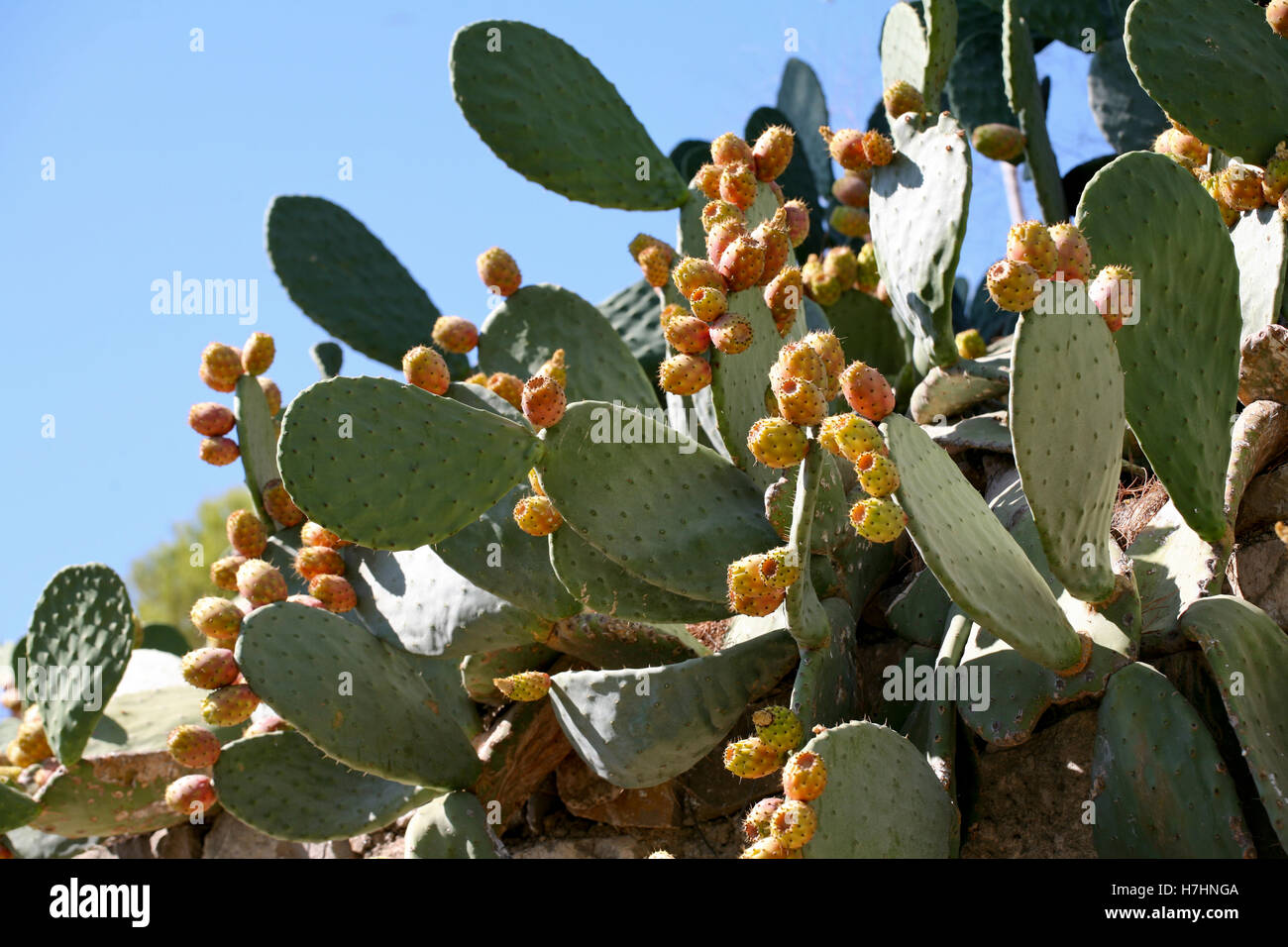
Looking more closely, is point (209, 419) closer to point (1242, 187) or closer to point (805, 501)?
point (805, 501)

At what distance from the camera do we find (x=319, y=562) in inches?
103

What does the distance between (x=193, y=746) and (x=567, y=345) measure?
101 centimetres

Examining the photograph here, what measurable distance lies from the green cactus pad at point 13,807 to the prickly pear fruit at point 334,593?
2.29 feet

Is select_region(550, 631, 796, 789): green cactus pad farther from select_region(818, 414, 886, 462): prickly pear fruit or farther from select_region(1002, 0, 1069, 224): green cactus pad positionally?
select_region(1002, 0, 1069, 224): green cactus pad

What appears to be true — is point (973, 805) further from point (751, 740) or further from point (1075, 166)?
point (1075, 166)

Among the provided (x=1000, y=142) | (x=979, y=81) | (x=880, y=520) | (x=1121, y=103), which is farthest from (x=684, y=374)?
(x=979, y=81)

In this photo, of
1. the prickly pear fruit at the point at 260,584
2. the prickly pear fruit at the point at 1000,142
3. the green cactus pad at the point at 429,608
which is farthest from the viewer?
the prickly pear fruit at the point at 1000,142

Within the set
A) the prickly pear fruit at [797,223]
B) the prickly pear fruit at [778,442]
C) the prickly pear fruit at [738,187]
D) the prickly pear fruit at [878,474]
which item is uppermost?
the prickly pear fruit at [738,187]

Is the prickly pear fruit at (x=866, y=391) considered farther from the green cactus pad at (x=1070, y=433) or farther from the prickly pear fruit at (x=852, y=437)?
the green cactus pad at (x=1070, y=433)

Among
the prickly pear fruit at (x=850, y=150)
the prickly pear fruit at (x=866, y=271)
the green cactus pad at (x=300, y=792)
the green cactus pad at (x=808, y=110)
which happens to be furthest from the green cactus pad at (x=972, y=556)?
the green cactus pad at (x=808, y=110)

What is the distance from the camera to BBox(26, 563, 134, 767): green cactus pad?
2.59 m

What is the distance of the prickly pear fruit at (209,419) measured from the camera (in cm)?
282

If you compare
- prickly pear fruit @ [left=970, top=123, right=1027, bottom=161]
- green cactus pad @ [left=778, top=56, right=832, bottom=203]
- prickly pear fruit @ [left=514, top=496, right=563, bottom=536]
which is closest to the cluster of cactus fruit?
prickly pear fruit @ [left=514, top=496, right=563, bottom=536]
